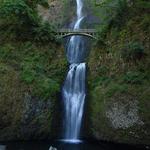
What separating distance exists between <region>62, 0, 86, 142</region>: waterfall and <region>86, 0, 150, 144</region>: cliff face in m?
0.45

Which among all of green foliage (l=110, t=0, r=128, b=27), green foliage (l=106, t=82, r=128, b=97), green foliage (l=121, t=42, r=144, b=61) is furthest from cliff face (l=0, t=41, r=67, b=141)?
green foliage (l=110, t=0, r=128, b=27)

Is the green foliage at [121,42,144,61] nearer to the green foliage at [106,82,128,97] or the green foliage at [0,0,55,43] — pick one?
the green foliage at [106,82,128,97]

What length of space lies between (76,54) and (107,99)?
14.9 ft

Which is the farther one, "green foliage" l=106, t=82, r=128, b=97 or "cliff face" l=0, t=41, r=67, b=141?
"cliff face" l=0, t=41, r=67, b=141

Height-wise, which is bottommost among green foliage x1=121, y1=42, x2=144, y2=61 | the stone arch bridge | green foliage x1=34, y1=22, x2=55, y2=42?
green foliage x1=121, y1=42, x2=144, y2=61

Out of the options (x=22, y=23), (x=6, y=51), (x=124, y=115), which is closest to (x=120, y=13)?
(x=22, y=23)

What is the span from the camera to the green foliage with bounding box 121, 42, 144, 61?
18.5m

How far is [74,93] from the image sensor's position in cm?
1967

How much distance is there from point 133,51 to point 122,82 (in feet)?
5.17

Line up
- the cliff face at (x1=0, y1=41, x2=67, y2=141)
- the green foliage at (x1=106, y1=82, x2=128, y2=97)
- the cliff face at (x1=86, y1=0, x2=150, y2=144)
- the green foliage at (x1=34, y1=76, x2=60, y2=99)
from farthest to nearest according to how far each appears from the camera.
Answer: the green foliage at (x1=34, y1=76, x2=60, y2=99)
the cliff face at (x1=0, y1=41, x2=67, y2=141)
the green foliage at (x1=106, y1=82, x2=128, y2=97)
the cliff face at (x1=86, y1=0, x2=150, y2=144)

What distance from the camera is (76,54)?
21.8 meters

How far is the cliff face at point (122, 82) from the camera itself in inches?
686

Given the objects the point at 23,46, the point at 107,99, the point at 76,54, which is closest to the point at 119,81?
the point at 107,99

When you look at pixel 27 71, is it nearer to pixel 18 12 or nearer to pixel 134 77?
pixel 18 12
